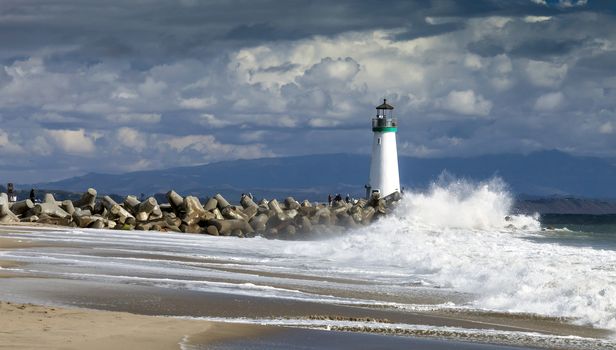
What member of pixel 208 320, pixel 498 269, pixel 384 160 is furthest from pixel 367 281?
pixel 384 160

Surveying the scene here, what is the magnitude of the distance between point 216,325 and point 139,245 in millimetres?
16277

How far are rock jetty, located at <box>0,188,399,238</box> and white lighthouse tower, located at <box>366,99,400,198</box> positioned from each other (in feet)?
37.5

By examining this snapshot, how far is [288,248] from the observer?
30594 mm

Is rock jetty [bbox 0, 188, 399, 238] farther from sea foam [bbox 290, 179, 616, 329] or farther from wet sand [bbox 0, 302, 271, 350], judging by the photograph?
wet sand [bbox 0, 302, 271, 350]

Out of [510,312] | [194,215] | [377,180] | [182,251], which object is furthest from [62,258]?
[377,180]

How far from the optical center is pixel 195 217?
40.7m

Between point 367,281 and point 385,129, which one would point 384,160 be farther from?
point 367,281

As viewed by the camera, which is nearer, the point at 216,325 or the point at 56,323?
the point at 56,323

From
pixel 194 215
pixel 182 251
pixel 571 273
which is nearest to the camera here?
pixel 571 273

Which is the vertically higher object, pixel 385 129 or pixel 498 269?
pixel 385 129

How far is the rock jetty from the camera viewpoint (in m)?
38.9

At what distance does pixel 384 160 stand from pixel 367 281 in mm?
37095

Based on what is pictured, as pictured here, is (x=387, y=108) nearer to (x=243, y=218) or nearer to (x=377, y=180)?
(x=377, y=180)

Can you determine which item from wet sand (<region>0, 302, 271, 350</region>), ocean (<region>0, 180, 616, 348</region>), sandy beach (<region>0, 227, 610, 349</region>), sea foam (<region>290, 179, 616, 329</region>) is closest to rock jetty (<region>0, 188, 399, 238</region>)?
sea foam (<region>290, 179, 616, 329</region>)
